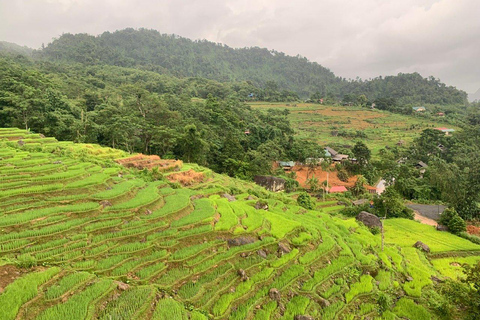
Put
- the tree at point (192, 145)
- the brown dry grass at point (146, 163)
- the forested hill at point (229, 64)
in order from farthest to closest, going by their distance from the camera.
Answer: the forested hill at point (229, 64) < the tree at point (192, 145) < the brown dry grass at point (146, 163)

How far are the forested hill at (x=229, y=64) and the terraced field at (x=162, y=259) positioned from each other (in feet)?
297

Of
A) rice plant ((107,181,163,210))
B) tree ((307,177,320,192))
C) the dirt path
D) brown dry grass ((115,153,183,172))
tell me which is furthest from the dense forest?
rice plant ((107,181,163,210))

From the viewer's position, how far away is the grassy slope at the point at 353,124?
5984 centimetres

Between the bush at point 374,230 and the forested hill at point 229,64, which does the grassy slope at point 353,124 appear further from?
the bush at point 374,230

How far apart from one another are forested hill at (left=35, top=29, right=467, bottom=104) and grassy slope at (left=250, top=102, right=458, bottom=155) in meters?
20.6

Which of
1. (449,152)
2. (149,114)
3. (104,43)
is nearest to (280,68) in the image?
(104,43)

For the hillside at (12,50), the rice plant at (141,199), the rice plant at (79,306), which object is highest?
the hillside at (12,50)

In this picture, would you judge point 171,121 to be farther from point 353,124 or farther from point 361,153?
point 353,124

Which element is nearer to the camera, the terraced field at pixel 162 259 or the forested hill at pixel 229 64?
the terraced field at pixel 162 259

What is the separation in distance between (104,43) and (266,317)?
5181 inches

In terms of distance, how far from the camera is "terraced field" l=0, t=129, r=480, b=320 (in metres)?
6.20

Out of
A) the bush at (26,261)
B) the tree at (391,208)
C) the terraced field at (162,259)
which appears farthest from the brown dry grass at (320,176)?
the bush at (26,261)

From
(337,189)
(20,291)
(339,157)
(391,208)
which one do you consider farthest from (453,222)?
(20,291)

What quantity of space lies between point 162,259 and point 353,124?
72.9 metres
